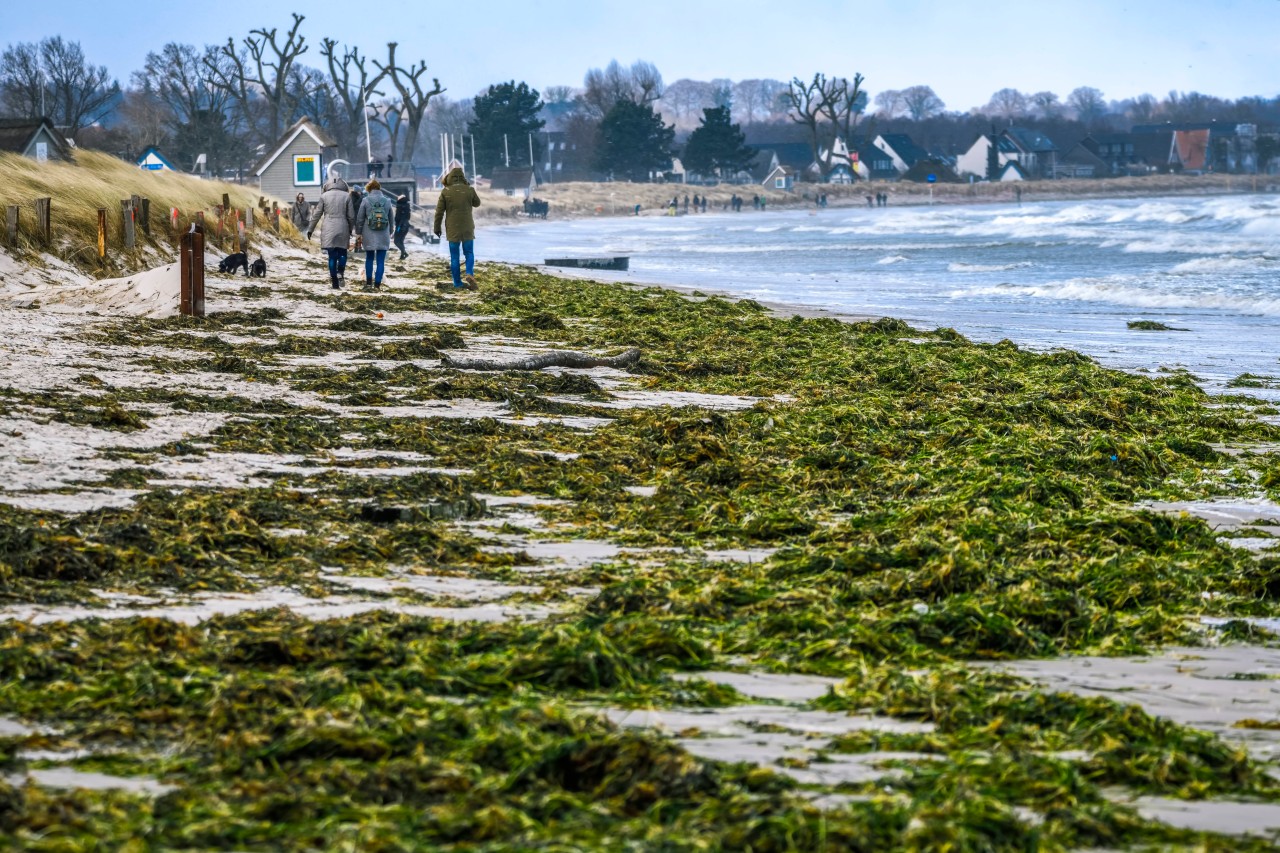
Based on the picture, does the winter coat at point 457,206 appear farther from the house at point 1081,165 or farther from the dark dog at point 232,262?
the house at point 1081,165

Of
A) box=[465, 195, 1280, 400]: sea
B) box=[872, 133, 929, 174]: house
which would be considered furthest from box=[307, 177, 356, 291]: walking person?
box=[872, 133, 929, 174]: house

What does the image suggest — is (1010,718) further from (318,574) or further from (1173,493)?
(1173,493)

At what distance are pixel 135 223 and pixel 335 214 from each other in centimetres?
431

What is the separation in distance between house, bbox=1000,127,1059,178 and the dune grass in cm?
13898

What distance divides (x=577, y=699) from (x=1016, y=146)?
524ft

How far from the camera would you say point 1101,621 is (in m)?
5.43

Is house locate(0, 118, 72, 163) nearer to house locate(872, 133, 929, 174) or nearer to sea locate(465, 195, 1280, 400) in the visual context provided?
sea locate(465, 195, 1280, 400)

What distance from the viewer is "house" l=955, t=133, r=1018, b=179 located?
15362 cm

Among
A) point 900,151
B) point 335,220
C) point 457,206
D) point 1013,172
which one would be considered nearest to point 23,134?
point 457,206

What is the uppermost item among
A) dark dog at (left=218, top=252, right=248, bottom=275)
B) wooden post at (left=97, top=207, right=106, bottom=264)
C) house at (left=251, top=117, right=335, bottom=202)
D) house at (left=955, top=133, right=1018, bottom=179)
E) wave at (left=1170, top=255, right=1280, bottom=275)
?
house at (left=955, top=133, right=1018, bottom=179)

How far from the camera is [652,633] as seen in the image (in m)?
4.94

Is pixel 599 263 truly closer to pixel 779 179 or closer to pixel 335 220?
pixel 335 220

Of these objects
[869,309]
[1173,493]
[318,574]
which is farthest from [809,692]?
[869,309]

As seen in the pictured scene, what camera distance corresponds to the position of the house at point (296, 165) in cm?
6053
